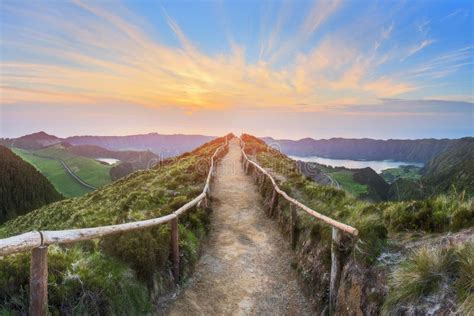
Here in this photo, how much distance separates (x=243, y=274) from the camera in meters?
9.84

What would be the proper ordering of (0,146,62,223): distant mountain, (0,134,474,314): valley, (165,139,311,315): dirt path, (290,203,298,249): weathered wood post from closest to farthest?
(0,134,474,314): valley, (165,139,311,315): dirt path, (290,203,298,249): weathered wood post, (0,146,62,223): distant mountain

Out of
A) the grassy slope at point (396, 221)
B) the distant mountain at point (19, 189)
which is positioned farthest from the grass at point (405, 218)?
the distant mountain at point (19, 189)

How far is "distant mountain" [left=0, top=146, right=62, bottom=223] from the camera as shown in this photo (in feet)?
362

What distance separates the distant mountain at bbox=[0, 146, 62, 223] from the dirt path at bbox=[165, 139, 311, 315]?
117400 mm

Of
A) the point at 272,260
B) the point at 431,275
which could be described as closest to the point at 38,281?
the point at 431,275

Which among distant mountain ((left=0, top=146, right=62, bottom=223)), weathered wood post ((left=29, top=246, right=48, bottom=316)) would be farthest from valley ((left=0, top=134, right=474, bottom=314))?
distant mountain ((left=0, top=146, right=62, bottom=223))

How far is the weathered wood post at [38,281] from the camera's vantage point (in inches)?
169

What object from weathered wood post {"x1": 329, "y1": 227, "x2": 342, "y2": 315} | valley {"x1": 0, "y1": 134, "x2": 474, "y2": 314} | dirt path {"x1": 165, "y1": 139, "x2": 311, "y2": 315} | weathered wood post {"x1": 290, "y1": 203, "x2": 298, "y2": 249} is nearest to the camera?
valley {"x1": 0, "y1": 134, "x2": 474, "y2": 314}

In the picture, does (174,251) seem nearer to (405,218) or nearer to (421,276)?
(405,218)

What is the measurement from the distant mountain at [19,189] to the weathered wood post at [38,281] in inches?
4873

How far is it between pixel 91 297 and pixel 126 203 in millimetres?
9148

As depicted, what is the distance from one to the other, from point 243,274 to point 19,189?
5162 inches

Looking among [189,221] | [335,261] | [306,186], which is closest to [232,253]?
[189,221]

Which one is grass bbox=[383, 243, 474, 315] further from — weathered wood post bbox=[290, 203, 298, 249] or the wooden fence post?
weathered wood post bbox=[290, 203, 298, 249]
